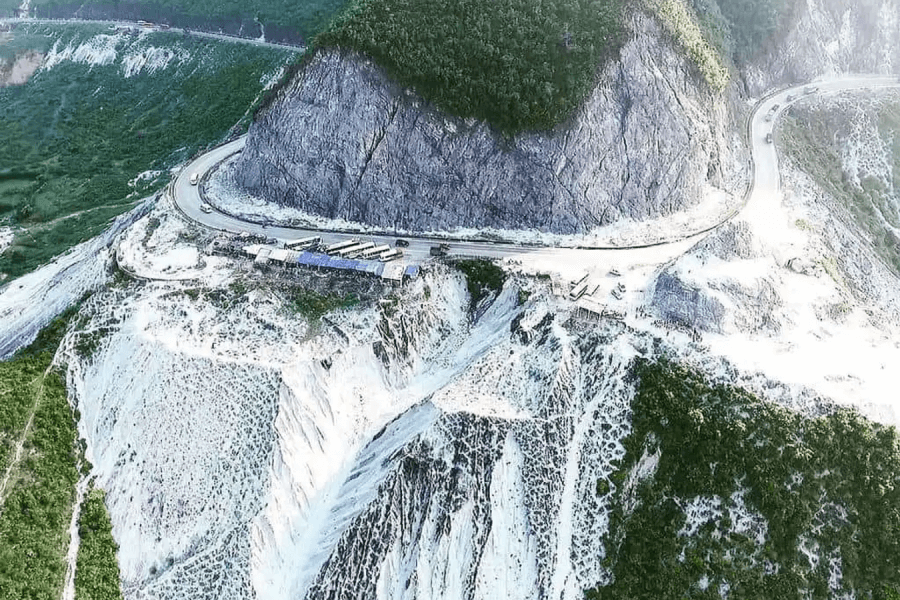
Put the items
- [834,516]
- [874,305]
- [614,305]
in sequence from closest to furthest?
[834,516] → [614,305] → [874,305]

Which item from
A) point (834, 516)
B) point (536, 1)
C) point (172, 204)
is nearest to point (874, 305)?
point (834, 516)

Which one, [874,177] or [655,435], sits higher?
[874,177]

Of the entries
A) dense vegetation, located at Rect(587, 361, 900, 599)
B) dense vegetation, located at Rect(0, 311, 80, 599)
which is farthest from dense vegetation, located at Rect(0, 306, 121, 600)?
dense vegetation, located at Rect(587, 361, 900, 599)

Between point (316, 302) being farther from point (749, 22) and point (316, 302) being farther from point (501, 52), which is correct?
point (749, 22)

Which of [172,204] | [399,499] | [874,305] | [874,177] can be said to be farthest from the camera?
[874,177]

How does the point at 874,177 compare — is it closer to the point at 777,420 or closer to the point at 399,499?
the point at 777,420

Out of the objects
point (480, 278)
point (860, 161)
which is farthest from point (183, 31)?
point (860, 161)

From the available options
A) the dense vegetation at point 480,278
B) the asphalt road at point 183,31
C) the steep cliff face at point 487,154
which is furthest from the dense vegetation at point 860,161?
the asphalt road at point 183,31
